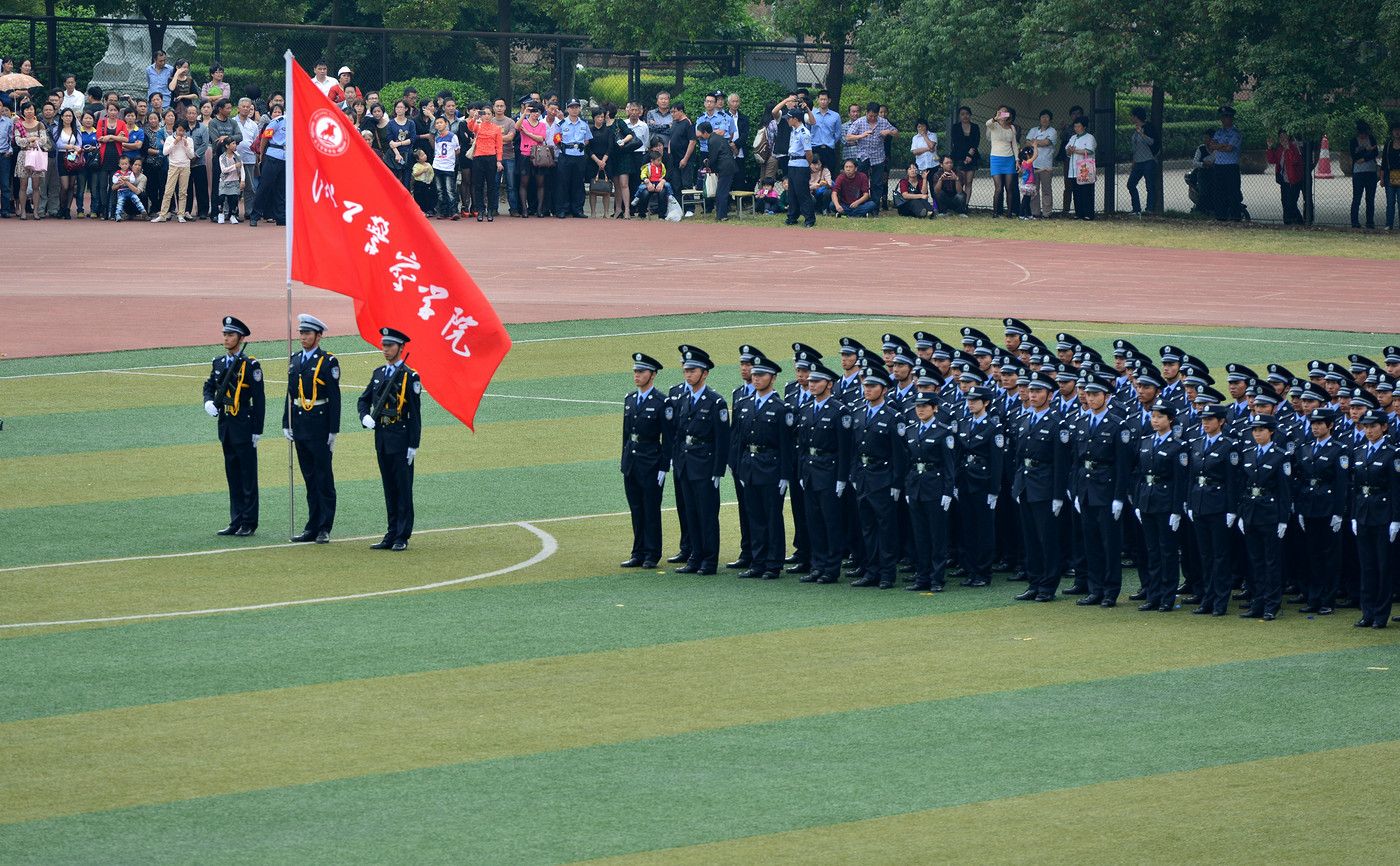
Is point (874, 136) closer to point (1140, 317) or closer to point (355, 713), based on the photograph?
point (1140, 317)

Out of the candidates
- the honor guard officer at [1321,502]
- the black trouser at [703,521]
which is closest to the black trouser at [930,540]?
the black trouser at [703,521]

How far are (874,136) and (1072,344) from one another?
63.3 ft

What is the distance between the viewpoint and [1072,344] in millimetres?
15023

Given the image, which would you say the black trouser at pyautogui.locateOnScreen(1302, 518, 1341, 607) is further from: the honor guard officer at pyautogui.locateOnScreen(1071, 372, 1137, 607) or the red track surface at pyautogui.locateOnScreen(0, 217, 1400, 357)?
the red track surface at pyautogui.locateOnScreen(0, 217, 1400, 357)

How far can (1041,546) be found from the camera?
507 inches

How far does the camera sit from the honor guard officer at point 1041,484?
502 inches

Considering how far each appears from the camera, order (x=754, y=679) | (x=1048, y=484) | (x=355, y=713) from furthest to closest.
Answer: (x=1048, y=484)
(x=754, y=679)
(x=355, y=713)

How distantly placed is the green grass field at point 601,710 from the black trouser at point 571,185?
19566 millimetres

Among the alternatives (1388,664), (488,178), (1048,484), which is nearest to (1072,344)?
(1048,484)

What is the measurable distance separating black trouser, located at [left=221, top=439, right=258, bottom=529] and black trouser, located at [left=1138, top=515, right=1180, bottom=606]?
6973mm

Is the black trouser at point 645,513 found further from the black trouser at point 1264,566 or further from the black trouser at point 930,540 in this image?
the black trouser at point 1264,566

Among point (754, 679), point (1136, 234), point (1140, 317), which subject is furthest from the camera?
point (1136, 234)

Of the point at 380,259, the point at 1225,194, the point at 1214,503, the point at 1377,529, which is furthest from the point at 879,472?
the point at 1225,194

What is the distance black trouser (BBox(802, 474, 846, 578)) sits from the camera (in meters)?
13.3
